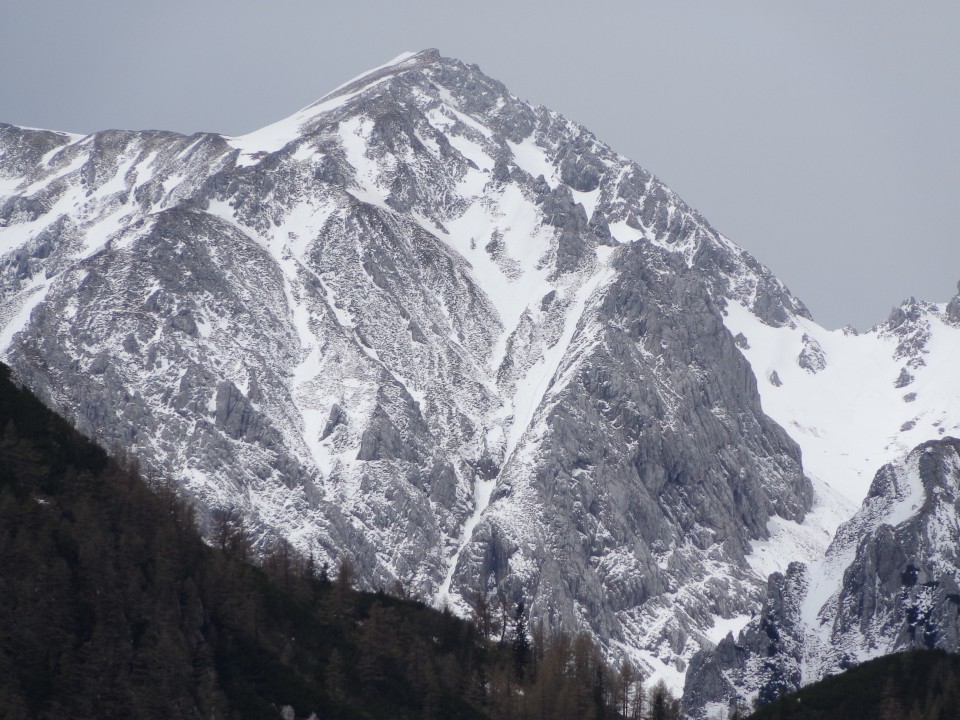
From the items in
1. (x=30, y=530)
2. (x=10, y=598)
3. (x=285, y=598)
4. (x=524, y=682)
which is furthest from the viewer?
(x=524, y=682)

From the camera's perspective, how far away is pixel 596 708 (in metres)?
150

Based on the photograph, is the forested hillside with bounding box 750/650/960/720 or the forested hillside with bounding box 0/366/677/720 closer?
the forested hillside with bounding box 0/366/677/720

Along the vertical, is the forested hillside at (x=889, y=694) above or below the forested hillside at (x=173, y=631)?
above

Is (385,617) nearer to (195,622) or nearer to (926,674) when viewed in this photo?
(195,622)

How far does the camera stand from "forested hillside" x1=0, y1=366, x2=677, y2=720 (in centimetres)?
11012

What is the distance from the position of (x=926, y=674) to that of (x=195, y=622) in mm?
68536

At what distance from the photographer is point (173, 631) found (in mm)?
119500

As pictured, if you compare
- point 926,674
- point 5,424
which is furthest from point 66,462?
point 926,674

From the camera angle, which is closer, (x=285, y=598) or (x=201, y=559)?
(x=201, y=559)

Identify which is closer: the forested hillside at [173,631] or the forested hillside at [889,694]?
the forested hillside at [173,631]

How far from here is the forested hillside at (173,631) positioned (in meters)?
110

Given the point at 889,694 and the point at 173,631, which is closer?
the point at 173,631

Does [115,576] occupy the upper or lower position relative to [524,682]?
lower

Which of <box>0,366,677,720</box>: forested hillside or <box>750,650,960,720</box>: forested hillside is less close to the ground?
<box>750,650,960,720</box>: forested hillside
